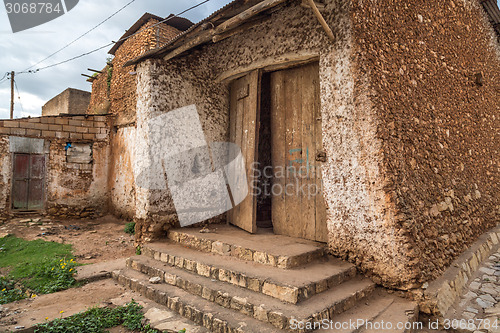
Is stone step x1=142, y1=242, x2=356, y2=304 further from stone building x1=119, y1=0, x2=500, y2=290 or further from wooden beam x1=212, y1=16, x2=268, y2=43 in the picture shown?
wooden beam x1=212, y1=16, x2=268, y2=43

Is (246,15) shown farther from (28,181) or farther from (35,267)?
(28,181)

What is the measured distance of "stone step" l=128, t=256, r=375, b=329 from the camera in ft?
7.25

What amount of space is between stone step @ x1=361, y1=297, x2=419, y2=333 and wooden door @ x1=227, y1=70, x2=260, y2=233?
2019 mm

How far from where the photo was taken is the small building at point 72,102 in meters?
13.2

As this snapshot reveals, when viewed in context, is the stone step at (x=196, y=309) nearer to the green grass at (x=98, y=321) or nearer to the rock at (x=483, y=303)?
the green grass at (x=98, y=321)

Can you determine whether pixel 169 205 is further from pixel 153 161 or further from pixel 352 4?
pixel 352 4

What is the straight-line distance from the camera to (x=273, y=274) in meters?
2.72

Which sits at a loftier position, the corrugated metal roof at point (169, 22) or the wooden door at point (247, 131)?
the corrugated metal roof at point (169, 22)

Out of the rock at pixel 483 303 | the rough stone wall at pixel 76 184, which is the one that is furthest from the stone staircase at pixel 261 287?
the rough stone wall at pixel 76 184

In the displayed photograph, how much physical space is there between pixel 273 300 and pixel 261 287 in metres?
0.18

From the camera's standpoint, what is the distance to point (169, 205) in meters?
4.38

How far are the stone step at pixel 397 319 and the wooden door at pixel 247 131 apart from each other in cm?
202

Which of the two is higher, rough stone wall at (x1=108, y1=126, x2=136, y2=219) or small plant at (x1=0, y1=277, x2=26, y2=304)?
rough stone wall at (x1=108, y1=126, x2=136, y2=219)

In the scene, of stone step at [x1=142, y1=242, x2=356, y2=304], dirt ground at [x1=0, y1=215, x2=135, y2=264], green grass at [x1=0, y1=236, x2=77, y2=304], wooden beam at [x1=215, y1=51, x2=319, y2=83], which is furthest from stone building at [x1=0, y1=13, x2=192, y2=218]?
stone step at [x1=142, y1=242, x2=356, y2=304]
